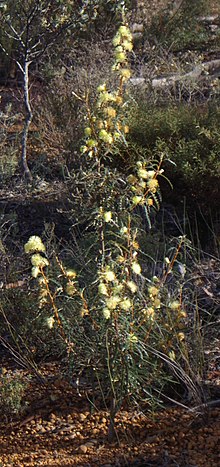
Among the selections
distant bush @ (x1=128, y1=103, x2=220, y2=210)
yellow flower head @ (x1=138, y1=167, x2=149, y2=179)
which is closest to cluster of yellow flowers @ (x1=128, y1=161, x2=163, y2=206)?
yellow flower head @ (x1=138, y1=167, x2=149, y2=179)

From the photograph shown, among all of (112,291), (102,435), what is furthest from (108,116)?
(102,435)

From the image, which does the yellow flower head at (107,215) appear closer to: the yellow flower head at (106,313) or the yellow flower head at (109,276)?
the yellow flower head at (109,276)

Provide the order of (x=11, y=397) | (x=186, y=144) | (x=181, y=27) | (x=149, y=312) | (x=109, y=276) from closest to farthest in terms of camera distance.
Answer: (x=109, y=276) → (x=149, y=312) → (x=11, y=397) → (x=186, y=144) → (x=181, y=27)

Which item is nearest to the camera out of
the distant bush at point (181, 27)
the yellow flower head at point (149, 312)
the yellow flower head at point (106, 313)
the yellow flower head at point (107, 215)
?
the yellow flower head at point (106, 313)

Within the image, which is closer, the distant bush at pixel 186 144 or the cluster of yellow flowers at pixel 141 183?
the cluster of yellow flowers at pixel 141 183

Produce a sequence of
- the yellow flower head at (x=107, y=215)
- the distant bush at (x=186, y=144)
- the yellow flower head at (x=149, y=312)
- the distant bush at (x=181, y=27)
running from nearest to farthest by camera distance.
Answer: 1. the yellow flower head at (x=107, y=215)
2. the yellow flower head at (x=149, y=312)
3. the distant bush at (x=186, y=144)
4. the distant bush at (x=181, y=27)

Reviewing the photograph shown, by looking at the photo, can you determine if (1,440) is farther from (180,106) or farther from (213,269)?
(180,106)

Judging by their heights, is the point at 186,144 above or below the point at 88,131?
below

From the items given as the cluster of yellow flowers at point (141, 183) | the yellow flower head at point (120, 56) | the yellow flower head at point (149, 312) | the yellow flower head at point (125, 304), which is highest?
the yellow flower head at point (120, 56)

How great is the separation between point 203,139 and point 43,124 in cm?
246

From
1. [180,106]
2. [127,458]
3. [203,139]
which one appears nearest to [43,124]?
[180,106]

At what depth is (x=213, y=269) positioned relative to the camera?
15.6ft

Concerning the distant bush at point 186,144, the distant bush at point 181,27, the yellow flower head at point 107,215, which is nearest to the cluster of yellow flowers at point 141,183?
the yellow flower head at point 107,215

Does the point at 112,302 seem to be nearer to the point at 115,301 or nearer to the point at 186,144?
the point at 115,301
